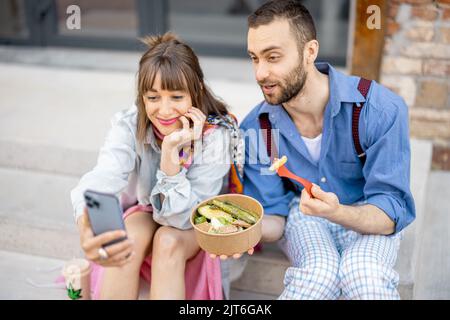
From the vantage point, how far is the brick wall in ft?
10.3

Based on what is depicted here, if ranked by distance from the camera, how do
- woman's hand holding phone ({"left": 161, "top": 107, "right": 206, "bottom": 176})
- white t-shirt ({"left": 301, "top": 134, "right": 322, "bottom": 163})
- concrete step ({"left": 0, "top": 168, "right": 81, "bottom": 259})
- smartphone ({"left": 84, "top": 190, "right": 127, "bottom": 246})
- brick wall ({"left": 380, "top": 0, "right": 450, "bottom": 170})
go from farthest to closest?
brick wall ({"left": 380, "top": 0, "right": 450, "bottom": 170})
concrete step ({"left": 0, "top": 168, "right": 81, "bottom": 259})
white t-shirt ({"left": 301, "top": 134, "right": 322, "bottom": 163})
woman's hand holding phone ({"left": 161, "top": 107, "right": 206, "bottom": 176})
smartphone ({"left": 84, "top": 190, "right": 127, "bottom": 246})

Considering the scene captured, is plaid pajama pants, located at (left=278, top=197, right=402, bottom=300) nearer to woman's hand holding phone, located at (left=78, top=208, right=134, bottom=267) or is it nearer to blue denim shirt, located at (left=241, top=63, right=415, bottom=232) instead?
blue denim shirt, located at (left=241, top=63, right=415, bottom=232)

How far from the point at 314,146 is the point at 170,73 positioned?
61cm

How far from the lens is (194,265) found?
2.38 metres

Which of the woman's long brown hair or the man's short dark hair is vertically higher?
the man's short dark hair

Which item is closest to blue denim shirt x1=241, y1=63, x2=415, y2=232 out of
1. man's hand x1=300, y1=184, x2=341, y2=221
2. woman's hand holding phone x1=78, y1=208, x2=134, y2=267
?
man's hand x1=300, y1=184, x2=341, y2=221

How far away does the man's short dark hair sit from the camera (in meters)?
2.16

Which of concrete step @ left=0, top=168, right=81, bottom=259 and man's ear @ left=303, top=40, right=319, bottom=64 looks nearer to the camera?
man's ear @ left=303, top=40, right=319, bottom=64

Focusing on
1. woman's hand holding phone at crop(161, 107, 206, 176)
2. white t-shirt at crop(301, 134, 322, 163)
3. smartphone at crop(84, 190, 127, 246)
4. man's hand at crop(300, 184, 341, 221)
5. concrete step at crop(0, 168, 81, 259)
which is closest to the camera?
smartphone at crop(84, 190, 127, 246)

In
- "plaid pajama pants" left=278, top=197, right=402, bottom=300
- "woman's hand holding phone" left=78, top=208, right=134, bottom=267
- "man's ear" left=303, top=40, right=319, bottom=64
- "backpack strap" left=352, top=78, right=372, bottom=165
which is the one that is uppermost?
"man's ear" left=303, top=40, right=319, bottom=64

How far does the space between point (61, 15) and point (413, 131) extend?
2.94 metres

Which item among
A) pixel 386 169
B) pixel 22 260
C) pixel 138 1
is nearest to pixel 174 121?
pixel 386 169

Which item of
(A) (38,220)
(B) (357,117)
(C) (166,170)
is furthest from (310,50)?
(A) (38,220)
